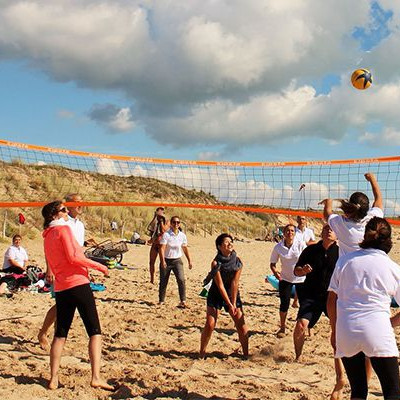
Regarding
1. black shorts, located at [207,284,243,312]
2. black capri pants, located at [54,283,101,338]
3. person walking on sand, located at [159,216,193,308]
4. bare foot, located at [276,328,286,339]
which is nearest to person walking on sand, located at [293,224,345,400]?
black shorts, located at [207,284,243,312]

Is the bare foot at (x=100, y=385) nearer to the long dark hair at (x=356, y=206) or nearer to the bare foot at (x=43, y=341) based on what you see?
the bare foot at (x=43, y=341)

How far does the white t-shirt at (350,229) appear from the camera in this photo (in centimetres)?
381

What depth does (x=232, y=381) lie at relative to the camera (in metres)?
4.36

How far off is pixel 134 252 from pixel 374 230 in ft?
45.7

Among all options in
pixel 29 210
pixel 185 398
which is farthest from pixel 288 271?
pixel 29 210

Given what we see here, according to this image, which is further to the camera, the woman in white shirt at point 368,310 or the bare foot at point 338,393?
the bare foot at point 338,393

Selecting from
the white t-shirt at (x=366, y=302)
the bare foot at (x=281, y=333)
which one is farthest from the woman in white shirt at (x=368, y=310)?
the bare foot at (x=281, y=333)

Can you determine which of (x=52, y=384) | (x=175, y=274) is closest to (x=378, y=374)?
(x=52, y=384)

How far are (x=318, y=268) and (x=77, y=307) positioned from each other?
2.14 m

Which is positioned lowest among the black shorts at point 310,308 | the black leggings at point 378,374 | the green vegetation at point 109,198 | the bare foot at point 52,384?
the bare foot at point 52,384

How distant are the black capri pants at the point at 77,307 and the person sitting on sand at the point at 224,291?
1.37 metres

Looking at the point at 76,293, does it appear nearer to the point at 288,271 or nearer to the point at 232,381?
the point at 232,381

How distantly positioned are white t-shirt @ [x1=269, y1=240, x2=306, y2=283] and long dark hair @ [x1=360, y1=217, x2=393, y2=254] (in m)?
3.38

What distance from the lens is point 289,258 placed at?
632 cm
